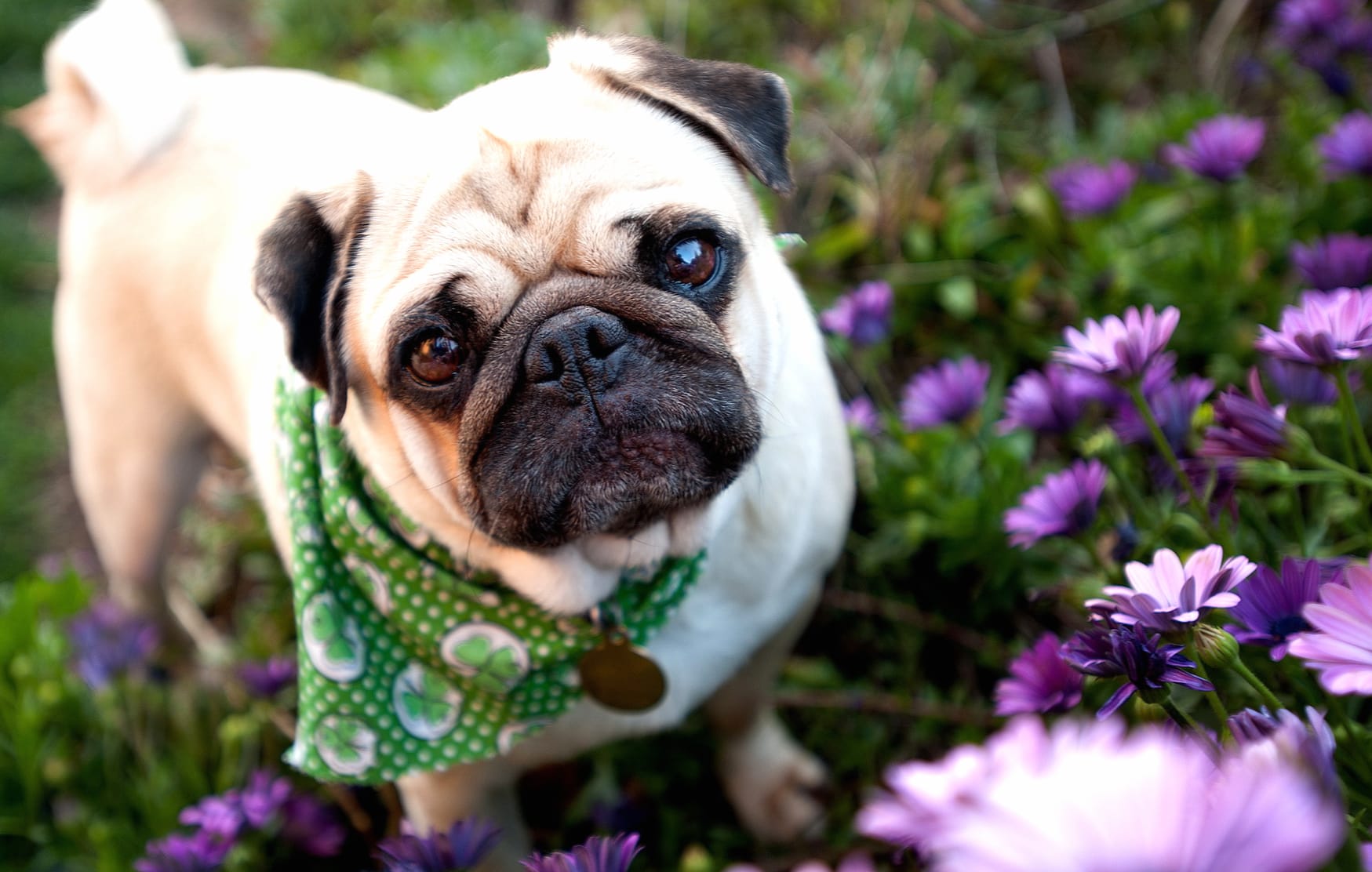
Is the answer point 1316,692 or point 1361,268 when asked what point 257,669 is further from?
point 1361,268

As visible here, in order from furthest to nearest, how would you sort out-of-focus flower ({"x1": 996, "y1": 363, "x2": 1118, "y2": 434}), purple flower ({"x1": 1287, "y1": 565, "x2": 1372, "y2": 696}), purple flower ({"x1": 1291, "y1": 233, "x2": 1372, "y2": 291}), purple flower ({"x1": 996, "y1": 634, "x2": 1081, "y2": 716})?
purple flower ({"x1": 1291, "y1": 233, "x2": 1372, "y2": 291}) < out-of-focus flower ({"x1": 996, "y1": 363, "x2": 1118, "y2": 434}) < purple flower ({"x1": 996, "y1": 634, "x2": 1081, "y2": 716}) < purple flower ({"x1": 1287, "y1": 565, "x2": 1372, "y2": 696})

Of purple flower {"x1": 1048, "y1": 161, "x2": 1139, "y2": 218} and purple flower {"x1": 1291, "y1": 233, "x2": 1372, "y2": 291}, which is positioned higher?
purple flower {"x1": 1291, "y1": 233, "x2": 1372, "y2": 291}

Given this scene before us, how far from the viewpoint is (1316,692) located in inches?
64.1

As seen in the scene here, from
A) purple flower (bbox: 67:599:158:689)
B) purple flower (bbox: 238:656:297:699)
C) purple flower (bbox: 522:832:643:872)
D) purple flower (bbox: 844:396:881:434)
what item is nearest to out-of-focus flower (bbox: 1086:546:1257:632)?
purple flower (bbox: 522:832:643:872)

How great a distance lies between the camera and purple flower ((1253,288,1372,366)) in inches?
60.2

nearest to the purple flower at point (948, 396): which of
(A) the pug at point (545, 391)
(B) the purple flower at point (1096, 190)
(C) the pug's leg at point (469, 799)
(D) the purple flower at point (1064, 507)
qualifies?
(A) the pug at point (545, 391)

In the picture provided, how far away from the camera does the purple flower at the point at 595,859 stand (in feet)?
4.09

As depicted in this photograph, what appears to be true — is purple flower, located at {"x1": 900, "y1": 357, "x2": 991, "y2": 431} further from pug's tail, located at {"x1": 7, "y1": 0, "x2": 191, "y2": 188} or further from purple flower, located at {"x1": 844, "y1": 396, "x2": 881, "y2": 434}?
pug's tail, located at {"x1": 7, "y1": 0, "x2": 191, "y2": 188}

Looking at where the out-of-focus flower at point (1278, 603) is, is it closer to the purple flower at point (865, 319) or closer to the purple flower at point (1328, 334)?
the purple flower at point (1328, 334)

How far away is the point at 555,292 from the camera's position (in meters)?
1.85

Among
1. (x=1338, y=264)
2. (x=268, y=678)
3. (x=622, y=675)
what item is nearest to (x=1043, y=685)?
(x=622, y=675)

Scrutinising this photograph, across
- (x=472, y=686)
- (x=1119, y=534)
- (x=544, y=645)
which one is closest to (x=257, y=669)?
(x=472, y=686)

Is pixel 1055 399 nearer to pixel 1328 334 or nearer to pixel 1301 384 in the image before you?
pixel 1301 384

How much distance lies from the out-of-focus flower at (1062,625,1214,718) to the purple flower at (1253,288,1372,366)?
50 cm
